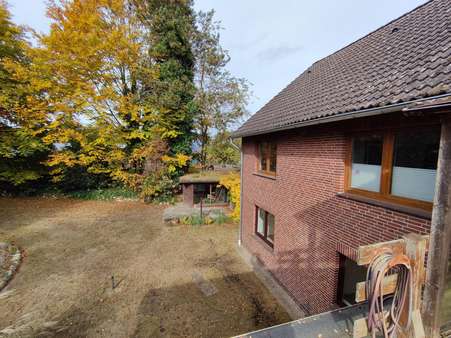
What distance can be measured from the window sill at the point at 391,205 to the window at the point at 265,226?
11.3 feet

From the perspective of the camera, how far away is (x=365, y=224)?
3195 millimetres

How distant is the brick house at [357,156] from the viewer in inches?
100

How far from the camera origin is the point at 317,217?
14.0 ft

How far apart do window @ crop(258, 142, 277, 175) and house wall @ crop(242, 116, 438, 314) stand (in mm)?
315

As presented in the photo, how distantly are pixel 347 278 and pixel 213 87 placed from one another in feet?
47.6

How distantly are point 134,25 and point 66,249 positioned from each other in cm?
1417

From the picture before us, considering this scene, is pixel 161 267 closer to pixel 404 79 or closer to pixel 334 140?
pixel 334 140

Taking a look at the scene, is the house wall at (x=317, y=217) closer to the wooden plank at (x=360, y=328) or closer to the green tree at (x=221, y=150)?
the wooden plank at (x=360, y=328)

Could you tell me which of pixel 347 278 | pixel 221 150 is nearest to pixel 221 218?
pixel 221 150

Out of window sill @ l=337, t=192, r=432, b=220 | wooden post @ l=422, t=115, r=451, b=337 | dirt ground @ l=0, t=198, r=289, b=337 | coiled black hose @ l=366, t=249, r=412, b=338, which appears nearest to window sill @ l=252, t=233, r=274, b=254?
dirt ground @ l=0, t=198, r=289, b=337

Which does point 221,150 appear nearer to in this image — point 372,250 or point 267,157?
point 267,157

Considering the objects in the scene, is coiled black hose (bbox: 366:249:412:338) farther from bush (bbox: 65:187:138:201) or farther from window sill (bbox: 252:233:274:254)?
bush (bbox: 65:187:138:201)

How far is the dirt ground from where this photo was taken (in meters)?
4.59

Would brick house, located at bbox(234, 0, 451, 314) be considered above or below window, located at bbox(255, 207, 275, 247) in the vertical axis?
above
